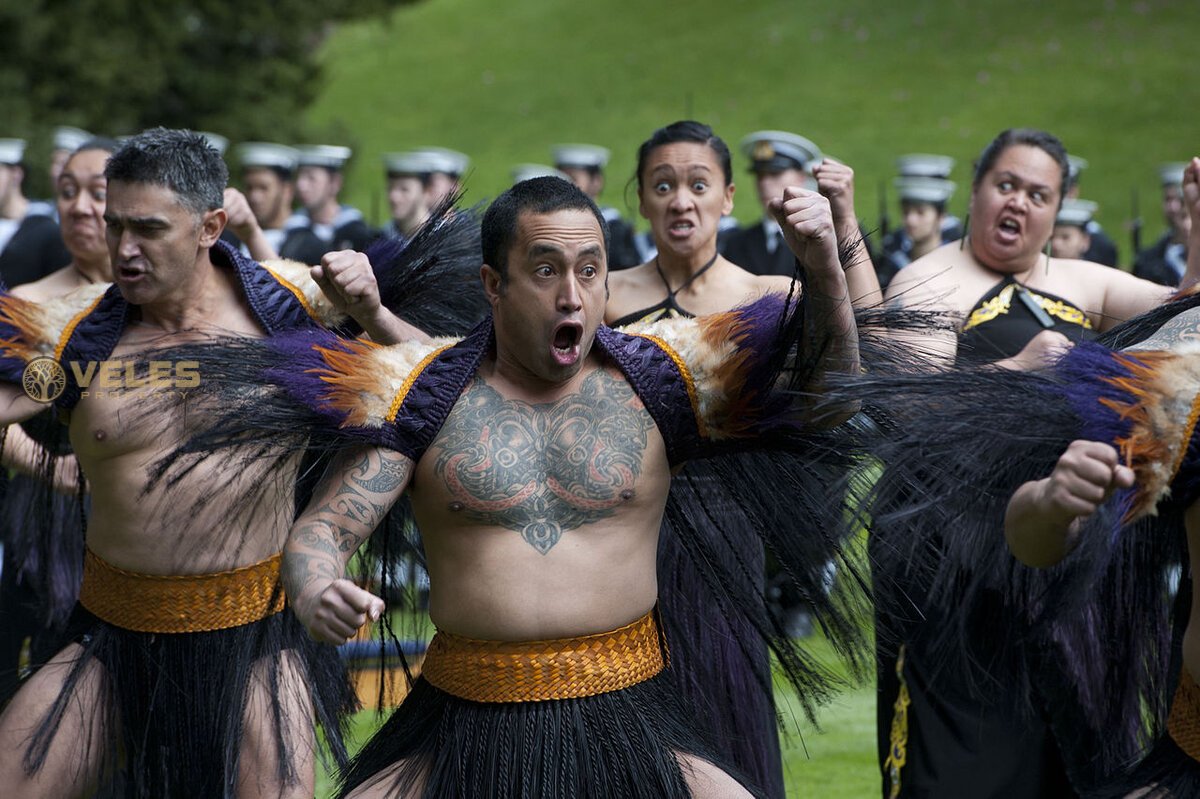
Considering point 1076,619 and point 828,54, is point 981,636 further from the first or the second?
point 828,54

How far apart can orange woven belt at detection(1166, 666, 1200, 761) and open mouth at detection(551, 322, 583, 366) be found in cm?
133

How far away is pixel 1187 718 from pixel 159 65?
58.2 ft

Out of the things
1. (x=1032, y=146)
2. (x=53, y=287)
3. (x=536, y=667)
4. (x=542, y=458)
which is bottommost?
(x=53, y=287)

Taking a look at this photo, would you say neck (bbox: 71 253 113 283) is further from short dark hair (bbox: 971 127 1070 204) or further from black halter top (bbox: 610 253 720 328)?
short dark hair (bbox: 971 127 1070 204)

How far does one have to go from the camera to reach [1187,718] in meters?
3.13

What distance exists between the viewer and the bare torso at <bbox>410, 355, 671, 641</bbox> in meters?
3.35

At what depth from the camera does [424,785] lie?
337 centimetres

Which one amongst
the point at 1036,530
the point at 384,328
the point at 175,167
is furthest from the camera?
the point at 175,167

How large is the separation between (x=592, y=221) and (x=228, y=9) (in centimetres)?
1763

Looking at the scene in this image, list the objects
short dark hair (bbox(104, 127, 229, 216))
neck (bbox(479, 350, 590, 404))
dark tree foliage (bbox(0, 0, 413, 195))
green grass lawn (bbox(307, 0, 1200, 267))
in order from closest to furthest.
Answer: neck (bbox(479, 350, 590, 404)) < short dark hair (bbox(104, 127, 229, 216)) < dark tree foliage (bbox(0, 0, 413, 195)) < green grass lawn (bbox(307, 0, 1200, 267))

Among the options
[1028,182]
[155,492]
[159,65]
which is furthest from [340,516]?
[159,65]

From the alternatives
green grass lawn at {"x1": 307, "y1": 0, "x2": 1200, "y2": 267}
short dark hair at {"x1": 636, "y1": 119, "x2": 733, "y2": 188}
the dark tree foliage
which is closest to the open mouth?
short dark hair at {"x1": 636, "y1": 119, "x2": 733, "y2": 188}

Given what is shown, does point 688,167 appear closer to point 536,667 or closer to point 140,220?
point 140,220

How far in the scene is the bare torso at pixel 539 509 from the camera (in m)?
3.35
